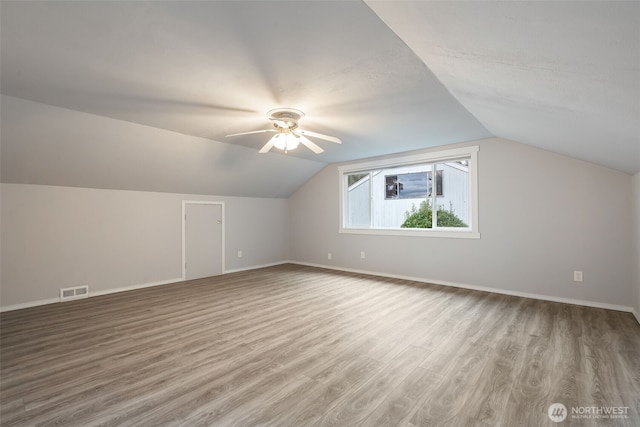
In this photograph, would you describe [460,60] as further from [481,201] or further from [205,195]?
[205,195]

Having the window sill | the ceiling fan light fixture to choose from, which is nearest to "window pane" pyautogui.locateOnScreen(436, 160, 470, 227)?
the window sill

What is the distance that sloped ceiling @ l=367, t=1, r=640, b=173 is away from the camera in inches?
39.3

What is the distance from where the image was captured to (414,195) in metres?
5.46

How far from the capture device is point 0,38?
1829 millimetres

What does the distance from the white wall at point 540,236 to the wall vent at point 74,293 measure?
5094 mm

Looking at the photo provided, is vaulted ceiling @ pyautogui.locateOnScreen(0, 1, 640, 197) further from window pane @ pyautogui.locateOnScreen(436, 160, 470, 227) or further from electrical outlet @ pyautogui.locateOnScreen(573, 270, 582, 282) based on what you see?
electrical outlet @ pyautogui.locateOnScreen(573, 270, 582, 282)

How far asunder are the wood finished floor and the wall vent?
0.40 meters

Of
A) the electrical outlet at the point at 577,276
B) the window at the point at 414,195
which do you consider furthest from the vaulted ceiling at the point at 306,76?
the electrical outlet at the point at 577,276

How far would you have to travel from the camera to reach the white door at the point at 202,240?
5457 millimetres

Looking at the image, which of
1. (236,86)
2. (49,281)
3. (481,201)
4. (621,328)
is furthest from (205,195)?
(621,328)

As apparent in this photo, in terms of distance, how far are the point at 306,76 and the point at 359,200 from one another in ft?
13.2

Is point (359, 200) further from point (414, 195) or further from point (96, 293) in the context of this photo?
point (96, 293)

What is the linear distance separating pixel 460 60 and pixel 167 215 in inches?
199

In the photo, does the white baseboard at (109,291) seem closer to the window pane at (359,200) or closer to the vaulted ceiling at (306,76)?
the vaulted ceiling at (306,76)
